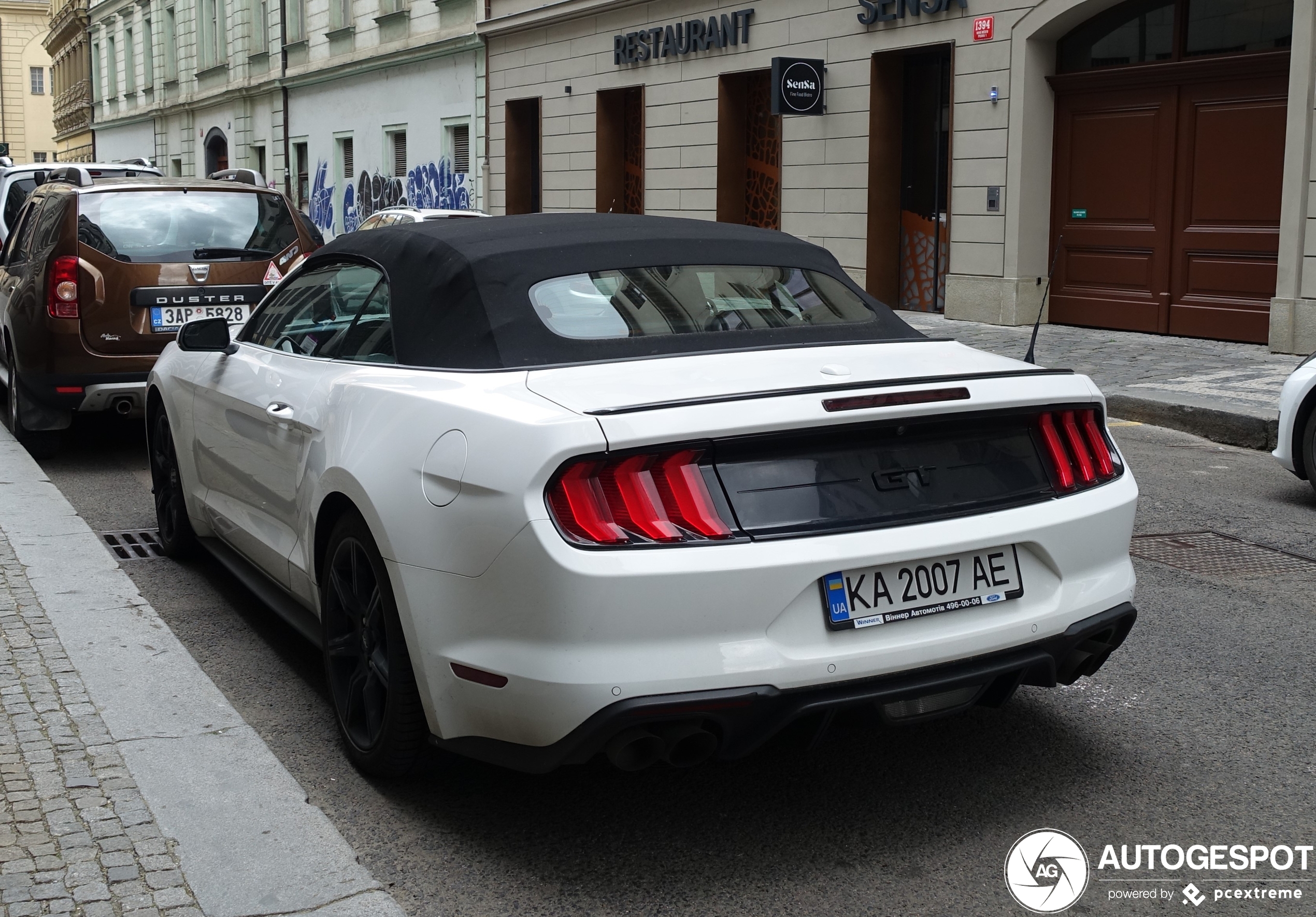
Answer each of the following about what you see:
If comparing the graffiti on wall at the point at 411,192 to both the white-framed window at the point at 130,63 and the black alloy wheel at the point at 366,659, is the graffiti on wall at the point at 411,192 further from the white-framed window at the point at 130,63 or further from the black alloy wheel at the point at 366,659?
the white-framed window at the point at 130,63

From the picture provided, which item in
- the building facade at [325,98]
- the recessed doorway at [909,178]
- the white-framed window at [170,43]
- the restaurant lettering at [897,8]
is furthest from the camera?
the white-framed window at [170,43]

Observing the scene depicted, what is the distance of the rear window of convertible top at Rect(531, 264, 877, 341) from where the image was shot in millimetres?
3895

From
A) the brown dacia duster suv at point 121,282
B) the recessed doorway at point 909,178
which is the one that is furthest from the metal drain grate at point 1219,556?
the recessed doorway at point 909,178

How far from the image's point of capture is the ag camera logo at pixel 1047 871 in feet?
10.1

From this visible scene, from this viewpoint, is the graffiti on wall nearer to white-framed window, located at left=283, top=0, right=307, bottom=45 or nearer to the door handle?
white-framed window, located at left=283, top=0, right=307, bottom=45

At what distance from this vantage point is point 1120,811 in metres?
3.52

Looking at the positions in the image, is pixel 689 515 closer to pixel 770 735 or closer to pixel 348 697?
pixel 770 735

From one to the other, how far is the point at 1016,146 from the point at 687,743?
1365 centimetres

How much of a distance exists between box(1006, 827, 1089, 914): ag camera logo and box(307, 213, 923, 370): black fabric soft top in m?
1.41

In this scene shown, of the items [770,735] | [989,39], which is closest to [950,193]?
[989,39]

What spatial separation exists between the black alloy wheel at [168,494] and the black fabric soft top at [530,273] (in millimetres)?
1739

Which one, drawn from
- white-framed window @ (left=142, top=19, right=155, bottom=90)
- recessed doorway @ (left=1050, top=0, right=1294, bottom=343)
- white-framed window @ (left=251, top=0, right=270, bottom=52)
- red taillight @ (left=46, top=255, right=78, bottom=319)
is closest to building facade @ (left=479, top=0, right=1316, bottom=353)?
recessed doorway @ (left=1050, top=0, right=1294, bottom=343)

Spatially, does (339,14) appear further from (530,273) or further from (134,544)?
(530,273)

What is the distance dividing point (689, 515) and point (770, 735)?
0.49 meters
